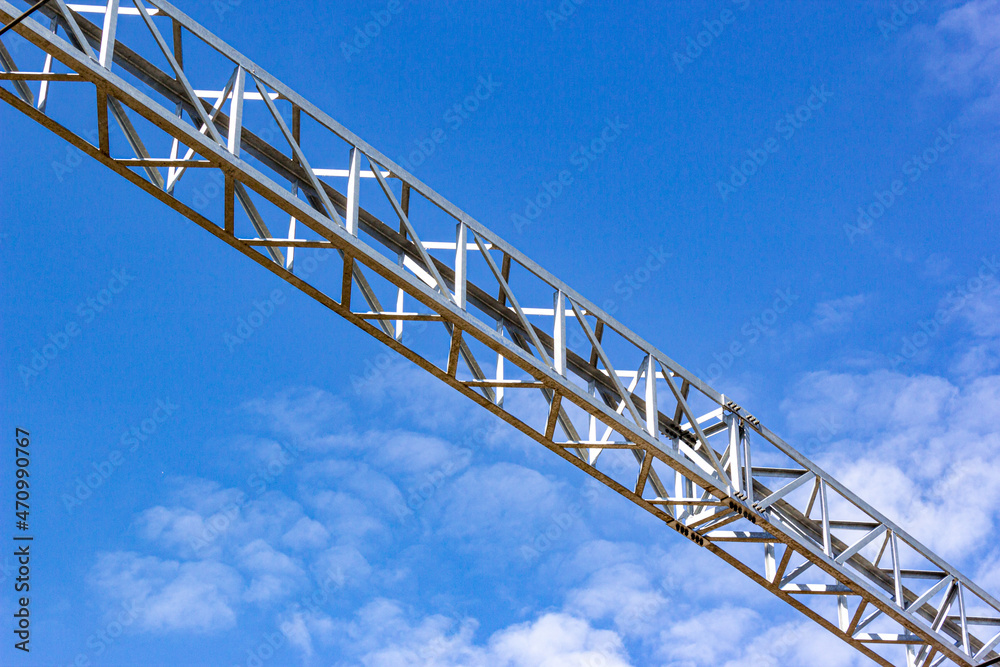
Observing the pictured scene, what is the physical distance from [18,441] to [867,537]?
1210 cm

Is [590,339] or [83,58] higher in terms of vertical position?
[590,339]

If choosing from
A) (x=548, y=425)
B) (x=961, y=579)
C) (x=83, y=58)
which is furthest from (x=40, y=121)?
(x=961, y=579)

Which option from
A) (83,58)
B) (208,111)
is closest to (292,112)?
(208,111)

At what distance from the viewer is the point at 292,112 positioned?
515 inches

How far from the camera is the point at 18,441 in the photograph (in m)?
13.8

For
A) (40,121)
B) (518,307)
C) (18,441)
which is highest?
(518,307)

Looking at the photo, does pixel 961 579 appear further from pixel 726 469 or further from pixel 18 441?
pixel 18 441

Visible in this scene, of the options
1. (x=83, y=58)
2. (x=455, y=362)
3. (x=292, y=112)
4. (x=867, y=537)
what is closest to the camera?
(x=83, y=58)

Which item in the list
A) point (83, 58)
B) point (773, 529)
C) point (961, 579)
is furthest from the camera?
point (961, 579)

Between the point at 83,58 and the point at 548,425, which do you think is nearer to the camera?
the point at 83,58

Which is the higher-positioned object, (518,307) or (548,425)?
(518,307)

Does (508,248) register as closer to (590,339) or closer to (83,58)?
(590,339)

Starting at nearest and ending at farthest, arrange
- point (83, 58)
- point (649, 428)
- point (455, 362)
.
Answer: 1. point (83, 58)
2. point (455, 362)
3. point (649, 428)

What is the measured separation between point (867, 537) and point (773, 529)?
204 cm
